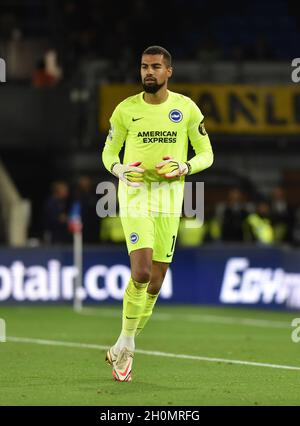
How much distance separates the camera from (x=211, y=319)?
18109mm

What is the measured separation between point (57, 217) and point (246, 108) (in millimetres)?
6031

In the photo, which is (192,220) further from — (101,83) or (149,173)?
(149,173)

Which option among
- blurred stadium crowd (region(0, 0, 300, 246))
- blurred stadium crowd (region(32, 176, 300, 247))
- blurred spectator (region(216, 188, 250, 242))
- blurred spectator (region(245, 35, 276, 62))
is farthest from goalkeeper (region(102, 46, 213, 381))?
blurred spectator (region(245, 35, 276, 62))

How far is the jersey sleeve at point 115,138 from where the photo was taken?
10.4m

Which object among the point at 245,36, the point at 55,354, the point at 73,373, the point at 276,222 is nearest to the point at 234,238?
the point at 276,222

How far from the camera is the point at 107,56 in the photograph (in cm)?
2659

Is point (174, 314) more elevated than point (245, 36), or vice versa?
point (245, 36)

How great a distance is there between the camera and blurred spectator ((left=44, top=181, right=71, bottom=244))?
22.2 m

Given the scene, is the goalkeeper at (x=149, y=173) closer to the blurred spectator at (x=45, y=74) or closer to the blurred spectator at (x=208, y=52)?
the blurred spectator at (x=45, y=74)

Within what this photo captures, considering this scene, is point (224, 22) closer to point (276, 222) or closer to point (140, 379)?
point (276, 222)

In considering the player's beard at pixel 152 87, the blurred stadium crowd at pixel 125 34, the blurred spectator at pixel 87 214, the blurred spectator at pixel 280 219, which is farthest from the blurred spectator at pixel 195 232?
the player's beard at pixel 152 87

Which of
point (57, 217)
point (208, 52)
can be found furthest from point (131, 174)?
point (208, 52)
